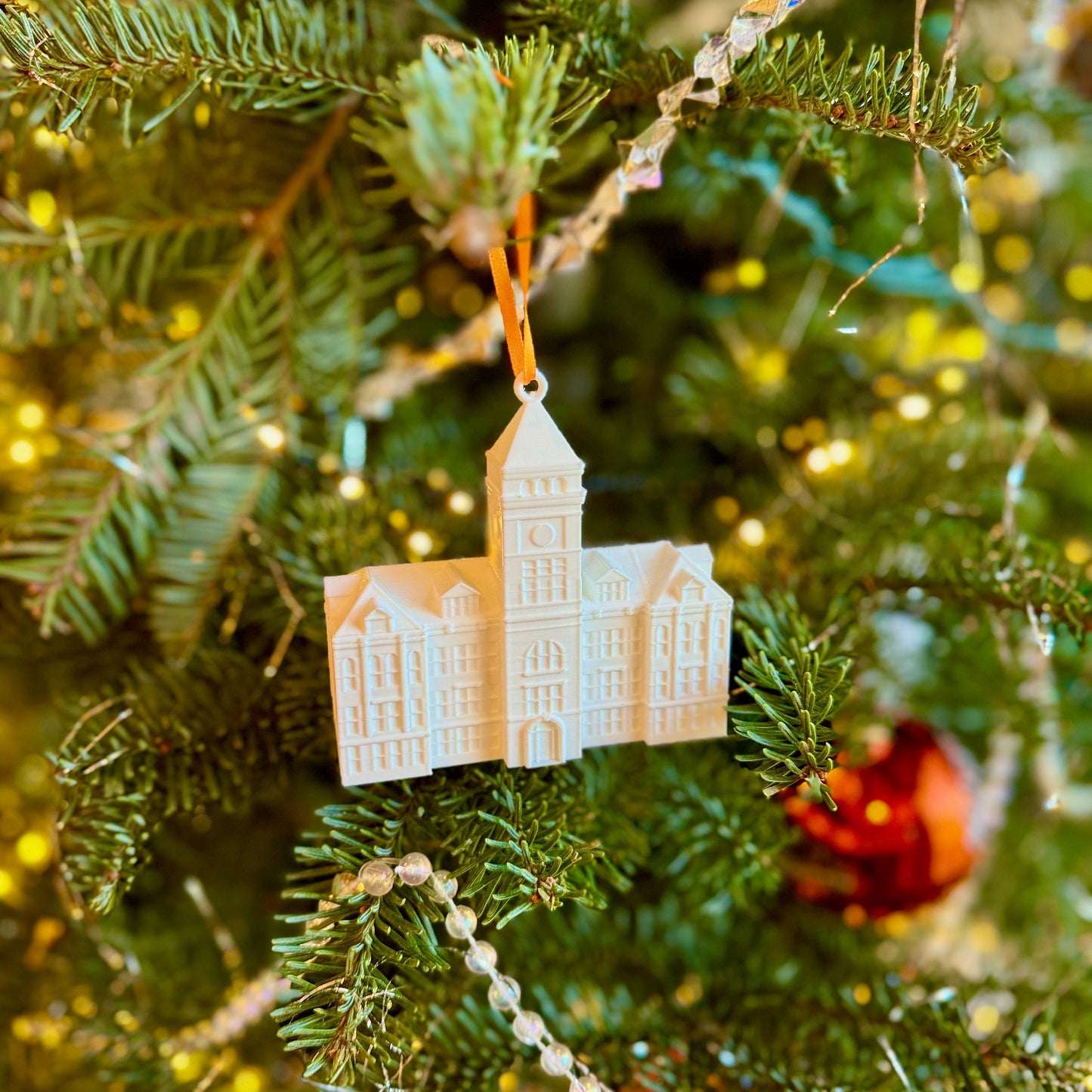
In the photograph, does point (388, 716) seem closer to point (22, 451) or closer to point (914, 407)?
point (22, 451)

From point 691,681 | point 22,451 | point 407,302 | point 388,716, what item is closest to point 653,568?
point 691,681

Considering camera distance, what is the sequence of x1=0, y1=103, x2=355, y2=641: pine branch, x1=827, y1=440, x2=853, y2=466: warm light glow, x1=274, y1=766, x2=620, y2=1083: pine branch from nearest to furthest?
x1=274, y1=766, x2=620, y2=1083: pine branch, x1=0, y1=103, x2=355, y2=641: pine branch, x1=827, y1=440, x2=853, y2=466: warm light glow

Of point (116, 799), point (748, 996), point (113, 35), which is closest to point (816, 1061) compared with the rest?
point (748, 996)

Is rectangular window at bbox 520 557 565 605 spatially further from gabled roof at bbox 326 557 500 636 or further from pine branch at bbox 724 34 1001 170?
pine branch at bbox 724 34 1001 170

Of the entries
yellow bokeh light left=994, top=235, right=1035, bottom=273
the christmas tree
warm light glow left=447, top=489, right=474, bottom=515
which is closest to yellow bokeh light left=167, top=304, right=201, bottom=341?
the christmas tree

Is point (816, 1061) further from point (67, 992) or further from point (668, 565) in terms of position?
point (67, 992)

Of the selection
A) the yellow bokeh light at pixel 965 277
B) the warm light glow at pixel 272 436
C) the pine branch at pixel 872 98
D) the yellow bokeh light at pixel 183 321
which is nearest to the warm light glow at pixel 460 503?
the warm light glow at pixel 272 436
